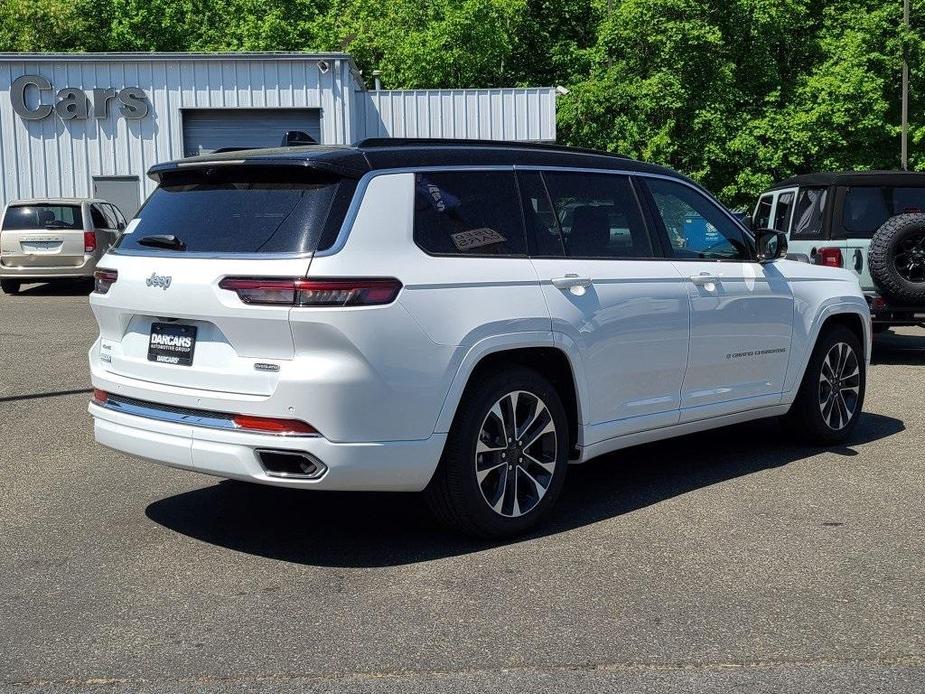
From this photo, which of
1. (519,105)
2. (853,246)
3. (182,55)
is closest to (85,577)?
(853,246)

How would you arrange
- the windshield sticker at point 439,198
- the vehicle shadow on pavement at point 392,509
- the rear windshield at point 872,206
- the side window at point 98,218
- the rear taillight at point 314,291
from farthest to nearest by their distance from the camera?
the side window at point 98,218
the rear windshield at point 872,206
the vehicle shadow on pavement at point 392,509
the windshield sticker at point 439,198
the rear taillight at point 314,291

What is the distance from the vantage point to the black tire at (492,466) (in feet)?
16.4

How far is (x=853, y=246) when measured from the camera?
10.9 meters

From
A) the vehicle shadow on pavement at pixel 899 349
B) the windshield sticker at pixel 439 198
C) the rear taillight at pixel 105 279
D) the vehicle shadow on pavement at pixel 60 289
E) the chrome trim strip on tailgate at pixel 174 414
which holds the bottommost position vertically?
the vehicle shadow on pavement at pixel 60 289

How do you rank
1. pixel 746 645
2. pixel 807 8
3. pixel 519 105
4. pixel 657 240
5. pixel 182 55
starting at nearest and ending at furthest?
pixel 746 645 < pixel 657 240 < pixel 182 55 < pixel 519 105 < pixel 807 8

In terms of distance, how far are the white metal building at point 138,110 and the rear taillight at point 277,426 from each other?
23.2 metres

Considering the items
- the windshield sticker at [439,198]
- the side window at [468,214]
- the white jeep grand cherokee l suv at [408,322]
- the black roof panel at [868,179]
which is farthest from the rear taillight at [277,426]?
the black roof panel at [868,179]

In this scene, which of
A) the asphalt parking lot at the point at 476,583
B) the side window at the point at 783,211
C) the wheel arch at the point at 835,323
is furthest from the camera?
the side window at the point at 783,211

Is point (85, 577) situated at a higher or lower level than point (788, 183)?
lower

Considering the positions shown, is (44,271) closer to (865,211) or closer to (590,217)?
(865,211)

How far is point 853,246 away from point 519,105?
19686 millimetres

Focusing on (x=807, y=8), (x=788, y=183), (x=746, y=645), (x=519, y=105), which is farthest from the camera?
(x=807, y=8)

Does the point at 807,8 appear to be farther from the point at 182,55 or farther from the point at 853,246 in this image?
the point at 853,246

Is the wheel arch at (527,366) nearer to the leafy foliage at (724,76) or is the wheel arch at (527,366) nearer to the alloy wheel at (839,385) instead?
the alloy wheel at (839,385)
